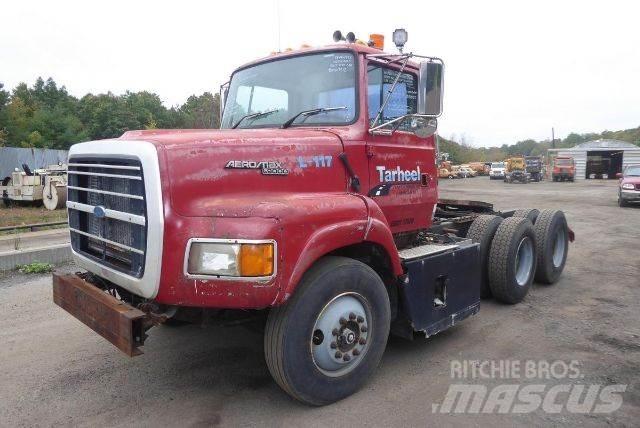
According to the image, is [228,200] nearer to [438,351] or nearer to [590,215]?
[438,351]

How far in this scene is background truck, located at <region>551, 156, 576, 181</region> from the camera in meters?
43.7

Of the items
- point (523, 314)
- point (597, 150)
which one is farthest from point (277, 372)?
point (597, 150)

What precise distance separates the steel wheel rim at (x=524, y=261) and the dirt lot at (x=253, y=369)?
0.29 m

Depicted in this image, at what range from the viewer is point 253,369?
4023mm

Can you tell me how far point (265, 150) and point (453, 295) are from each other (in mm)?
2222

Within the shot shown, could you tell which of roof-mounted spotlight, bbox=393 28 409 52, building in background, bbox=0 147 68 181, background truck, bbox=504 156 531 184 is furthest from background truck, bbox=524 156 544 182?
roof-mounted spotlight, bbox=393 28 409 52

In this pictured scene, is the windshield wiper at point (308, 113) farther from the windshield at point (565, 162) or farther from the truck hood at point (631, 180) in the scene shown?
the windshield at point (565, 162)

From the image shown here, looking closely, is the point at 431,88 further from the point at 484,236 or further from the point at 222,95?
the point at 484,236

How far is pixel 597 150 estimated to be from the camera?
4853cm

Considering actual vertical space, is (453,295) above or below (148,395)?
above

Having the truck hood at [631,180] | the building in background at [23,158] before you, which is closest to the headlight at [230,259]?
the truck hood at [631,180]

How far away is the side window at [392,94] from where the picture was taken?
4000 mm

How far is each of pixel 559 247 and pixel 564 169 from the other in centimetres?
4150

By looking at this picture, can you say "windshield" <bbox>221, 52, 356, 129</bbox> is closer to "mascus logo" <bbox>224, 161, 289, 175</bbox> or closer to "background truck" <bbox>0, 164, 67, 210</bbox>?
"mascus logo" <bbox>224, 161, 289, 175</bbox>
